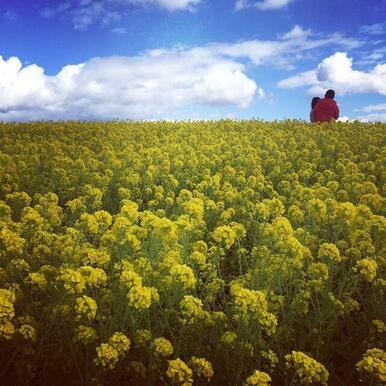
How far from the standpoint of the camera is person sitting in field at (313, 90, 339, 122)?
21.5 metres

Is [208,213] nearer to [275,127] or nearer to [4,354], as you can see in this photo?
[4,354]

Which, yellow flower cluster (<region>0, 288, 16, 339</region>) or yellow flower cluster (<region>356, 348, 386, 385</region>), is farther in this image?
yellow flower cluster (<region>0, 288, 16, 339</region>)

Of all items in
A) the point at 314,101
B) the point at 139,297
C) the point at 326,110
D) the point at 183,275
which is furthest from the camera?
the point at 314,101

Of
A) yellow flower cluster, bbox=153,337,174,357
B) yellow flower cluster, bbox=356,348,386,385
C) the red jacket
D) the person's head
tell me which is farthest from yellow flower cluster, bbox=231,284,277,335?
the red jacket

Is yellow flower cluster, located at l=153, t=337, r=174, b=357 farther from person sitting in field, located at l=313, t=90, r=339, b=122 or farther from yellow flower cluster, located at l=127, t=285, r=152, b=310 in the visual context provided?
person sitting in field, located at l=313, t=90, r=339, b=122

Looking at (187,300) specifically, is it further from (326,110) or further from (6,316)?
(326,110)

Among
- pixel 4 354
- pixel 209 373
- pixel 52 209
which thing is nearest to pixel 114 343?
pixel 209 373

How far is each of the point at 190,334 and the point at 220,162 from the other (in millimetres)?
7762

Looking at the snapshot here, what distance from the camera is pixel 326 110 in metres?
21.7

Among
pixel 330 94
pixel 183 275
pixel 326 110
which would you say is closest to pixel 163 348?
pixel 183 275

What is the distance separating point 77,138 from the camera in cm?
1586

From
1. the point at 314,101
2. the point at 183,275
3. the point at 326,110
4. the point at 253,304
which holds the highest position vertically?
the point at 314,101

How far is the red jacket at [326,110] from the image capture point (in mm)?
21562

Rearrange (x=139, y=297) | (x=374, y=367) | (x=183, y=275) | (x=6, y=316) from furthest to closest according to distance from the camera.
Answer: (x=183, y=275)
(x=139, y=297)
(x=6, y=316)
(x=374, y=367)
